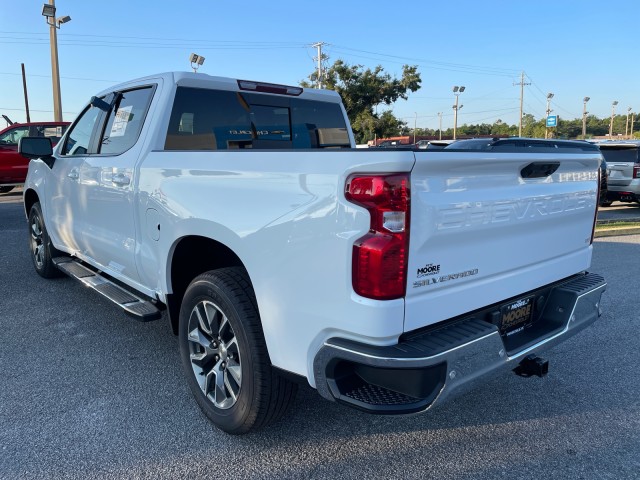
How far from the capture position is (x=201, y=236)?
2.88 metres

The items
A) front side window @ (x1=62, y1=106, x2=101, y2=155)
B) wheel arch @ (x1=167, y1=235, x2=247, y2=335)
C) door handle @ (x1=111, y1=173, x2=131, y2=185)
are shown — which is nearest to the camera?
wheel arch @ (x1=167, y1=235, x2=247, y2=335)

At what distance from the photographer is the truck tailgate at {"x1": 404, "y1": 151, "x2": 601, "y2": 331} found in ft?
6.86

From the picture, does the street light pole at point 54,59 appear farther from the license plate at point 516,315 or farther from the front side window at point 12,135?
the license plate at point 516,315

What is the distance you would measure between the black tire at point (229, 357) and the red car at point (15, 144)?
41.9ft

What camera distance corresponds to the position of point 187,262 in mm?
3295

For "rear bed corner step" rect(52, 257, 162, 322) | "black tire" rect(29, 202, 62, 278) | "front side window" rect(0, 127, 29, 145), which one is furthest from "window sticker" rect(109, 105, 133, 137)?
"front side window" rect(0, 127, 29, 145)

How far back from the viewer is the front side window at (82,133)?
4.51 meters

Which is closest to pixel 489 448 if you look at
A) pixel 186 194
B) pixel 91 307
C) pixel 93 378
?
pixel 186 194

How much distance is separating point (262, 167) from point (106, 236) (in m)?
2.07

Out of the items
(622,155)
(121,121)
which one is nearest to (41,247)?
(121,121)

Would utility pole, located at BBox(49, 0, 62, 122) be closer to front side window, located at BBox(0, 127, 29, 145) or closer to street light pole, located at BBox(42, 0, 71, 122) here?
street light pole, located at BBox(42, 0, 71, 122)

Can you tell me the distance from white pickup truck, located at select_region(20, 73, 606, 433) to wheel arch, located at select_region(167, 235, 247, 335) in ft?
0.04

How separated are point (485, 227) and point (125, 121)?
9.48ft

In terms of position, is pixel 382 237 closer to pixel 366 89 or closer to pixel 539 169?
pixel 539 169
